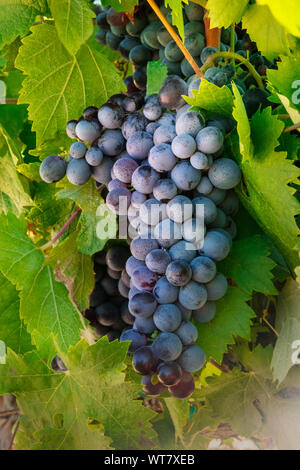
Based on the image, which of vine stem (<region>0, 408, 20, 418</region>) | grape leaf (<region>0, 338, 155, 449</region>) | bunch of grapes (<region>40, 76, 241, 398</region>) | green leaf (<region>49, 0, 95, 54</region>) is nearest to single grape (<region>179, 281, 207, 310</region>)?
bunch of grapes (<region>40, 76, 241, 398</region>)

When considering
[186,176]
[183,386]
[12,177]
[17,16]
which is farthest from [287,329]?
[17,16]

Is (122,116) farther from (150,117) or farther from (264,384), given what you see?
(264,384)

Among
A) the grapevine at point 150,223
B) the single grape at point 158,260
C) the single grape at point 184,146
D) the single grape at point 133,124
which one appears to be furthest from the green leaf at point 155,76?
the single grape at point 158,260

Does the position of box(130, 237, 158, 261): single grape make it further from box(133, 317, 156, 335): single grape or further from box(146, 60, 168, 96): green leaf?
box(146, 60, 168, 96): green leaf

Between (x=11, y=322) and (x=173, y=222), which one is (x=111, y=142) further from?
(x=11, y=322)

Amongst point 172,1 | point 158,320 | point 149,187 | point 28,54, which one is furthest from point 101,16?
point 158,320

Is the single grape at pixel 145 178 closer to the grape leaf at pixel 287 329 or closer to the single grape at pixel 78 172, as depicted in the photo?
the single grape at pixel 78 172
